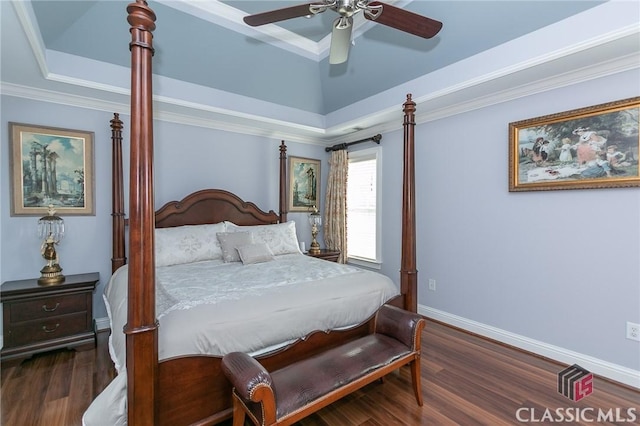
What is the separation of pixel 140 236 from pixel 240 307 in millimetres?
730

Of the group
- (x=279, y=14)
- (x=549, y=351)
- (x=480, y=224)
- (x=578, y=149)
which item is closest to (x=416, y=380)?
(x=549, y=351)

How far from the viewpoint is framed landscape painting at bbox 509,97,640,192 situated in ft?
7.47

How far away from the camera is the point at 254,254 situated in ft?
10.1

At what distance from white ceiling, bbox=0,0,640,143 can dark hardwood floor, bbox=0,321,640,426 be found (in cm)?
241

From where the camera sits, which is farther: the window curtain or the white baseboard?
the window curtain

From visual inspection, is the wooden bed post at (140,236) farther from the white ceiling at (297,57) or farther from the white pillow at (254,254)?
the white pillow at (254,254)

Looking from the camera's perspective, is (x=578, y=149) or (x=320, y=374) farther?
(x=578, y=149)

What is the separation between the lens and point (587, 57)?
2285mm

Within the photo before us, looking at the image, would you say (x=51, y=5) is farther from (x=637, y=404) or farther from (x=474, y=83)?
(x=637, y=404)

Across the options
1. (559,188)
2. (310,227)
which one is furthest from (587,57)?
(310,227)

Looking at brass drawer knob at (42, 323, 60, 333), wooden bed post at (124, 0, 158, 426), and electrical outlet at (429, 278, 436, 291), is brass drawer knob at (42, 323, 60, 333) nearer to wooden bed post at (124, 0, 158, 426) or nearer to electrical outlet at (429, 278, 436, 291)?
wooden bed post at (124, 0, 158, 426)

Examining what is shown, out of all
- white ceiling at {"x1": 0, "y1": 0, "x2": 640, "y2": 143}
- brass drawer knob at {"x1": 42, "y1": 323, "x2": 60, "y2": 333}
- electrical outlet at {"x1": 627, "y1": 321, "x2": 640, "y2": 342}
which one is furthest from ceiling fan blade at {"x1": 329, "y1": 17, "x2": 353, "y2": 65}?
brass drawer knob at {"x1": 42, "y1": 323, "x2": 60, "y2": 333}

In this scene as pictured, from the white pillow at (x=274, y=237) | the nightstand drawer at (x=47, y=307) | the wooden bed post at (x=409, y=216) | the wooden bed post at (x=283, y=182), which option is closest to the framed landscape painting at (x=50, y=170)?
the nightstand drawer at (x=47, y=307)

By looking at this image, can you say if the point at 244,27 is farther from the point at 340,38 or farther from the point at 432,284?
the point at 432,284
